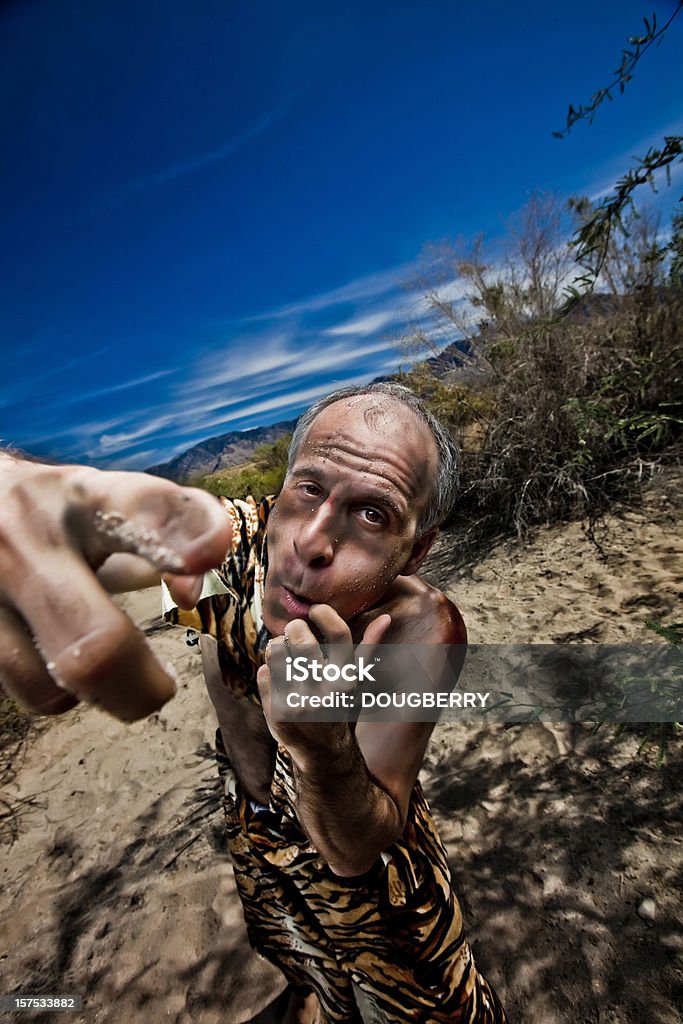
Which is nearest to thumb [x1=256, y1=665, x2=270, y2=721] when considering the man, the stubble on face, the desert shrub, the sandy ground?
the man

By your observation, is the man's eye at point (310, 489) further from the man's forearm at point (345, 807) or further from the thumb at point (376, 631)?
the man's forearm at point (345, 807)

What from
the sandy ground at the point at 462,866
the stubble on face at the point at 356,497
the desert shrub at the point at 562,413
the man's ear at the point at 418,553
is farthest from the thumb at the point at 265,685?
the desert shrub at the point at 562,413

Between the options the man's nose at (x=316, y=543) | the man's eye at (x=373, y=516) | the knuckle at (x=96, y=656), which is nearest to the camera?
the knuckle at (x=96, y=656)

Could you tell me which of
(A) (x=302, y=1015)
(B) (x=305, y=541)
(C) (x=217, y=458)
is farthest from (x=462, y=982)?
(C) (x=217, y=458)

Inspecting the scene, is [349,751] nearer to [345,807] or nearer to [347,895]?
[345,807]

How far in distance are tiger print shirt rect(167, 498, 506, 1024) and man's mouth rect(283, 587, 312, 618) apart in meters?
0.21

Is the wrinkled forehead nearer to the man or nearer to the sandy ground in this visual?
the man

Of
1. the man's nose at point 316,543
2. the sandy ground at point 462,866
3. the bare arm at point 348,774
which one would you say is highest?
the man's nose at point 316,543

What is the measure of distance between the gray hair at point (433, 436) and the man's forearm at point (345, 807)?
607 millimetres

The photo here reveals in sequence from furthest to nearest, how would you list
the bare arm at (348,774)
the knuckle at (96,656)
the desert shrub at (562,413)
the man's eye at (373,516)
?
the desert shrub at (562,413) → the man's eye at (373,516) → the bare arm at (348,774) → the knuckle at (96,656)

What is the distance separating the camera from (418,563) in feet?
4.46

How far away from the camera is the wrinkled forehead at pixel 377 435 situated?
1219 millimetres

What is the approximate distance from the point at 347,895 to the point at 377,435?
1.15m

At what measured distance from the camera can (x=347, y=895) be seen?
48.9 inches
